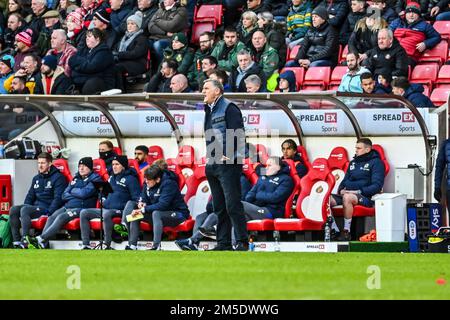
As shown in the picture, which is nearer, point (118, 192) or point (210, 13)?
point (118, 192)

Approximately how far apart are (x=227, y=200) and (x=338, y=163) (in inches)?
172

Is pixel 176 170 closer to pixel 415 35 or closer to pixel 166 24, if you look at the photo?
pixel 415 35

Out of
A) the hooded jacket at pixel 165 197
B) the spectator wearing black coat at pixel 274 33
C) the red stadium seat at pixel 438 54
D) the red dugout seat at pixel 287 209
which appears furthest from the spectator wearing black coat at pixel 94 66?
the red stadium seat at pixel 438 54

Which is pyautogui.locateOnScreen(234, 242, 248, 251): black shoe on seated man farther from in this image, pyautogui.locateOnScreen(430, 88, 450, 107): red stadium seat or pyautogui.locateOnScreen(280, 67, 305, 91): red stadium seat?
pyautogui.locateOnScreen(280, 67, 305, 91): red stadium seat

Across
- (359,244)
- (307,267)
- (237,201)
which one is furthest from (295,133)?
(307,267)

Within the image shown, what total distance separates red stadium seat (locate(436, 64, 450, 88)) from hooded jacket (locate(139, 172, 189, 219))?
5337mm

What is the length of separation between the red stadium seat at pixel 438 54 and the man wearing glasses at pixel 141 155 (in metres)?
5.17

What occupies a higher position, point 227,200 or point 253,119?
point 253,119

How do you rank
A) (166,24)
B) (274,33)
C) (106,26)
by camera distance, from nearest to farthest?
(274,33)
(166,24)
(106,26)

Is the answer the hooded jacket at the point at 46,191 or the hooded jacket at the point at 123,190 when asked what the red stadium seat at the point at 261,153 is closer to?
the hooded jacket at the point at 123,190

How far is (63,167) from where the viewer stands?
25188 millimetres

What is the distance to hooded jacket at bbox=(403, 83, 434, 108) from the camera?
23703 mm

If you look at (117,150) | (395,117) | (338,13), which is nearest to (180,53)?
(338,13)
